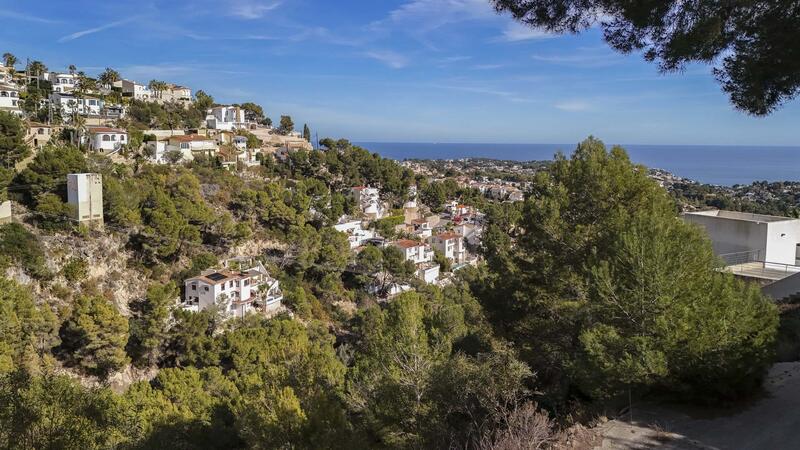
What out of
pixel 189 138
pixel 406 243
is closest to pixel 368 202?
pixel 406 243

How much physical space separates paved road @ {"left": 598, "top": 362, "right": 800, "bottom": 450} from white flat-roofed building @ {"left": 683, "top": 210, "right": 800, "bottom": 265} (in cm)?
754

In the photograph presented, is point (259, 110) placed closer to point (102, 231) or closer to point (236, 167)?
point (236, 167)

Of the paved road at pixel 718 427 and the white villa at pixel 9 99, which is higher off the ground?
the white villa at pixel 9 99

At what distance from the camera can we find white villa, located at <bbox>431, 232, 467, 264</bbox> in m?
36.7

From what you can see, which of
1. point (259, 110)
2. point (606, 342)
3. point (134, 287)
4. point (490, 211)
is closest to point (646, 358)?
point (606, 342)

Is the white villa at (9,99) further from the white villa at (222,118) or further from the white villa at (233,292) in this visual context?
the white villa at (233,292)

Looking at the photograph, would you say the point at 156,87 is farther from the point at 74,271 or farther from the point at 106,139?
the point at 74,271

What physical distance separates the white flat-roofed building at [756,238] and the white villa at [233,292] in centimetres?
1793

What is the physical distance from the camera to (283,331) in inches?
761

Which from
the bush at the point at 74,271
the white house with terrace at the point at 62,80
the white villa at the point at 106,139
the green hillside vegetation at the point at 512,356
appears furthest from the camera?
the white house with terrace at the point at 62,80

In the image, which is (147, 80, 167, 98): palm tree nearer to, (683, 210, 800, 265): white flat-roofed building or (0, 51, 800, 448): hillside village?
(0, 51, 800, 448): hillside village

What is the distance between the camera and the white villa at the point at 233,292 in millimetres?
21953

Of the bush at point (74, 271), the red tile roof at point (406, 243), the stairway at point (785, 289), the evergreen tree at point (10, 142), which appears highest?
the evergreen tree at point (10, 142)

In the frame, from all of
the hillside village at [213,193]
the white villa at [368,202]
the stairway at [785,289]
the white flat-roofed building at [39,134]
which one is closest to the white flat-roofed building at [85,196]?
the hillside village at [213,193]
